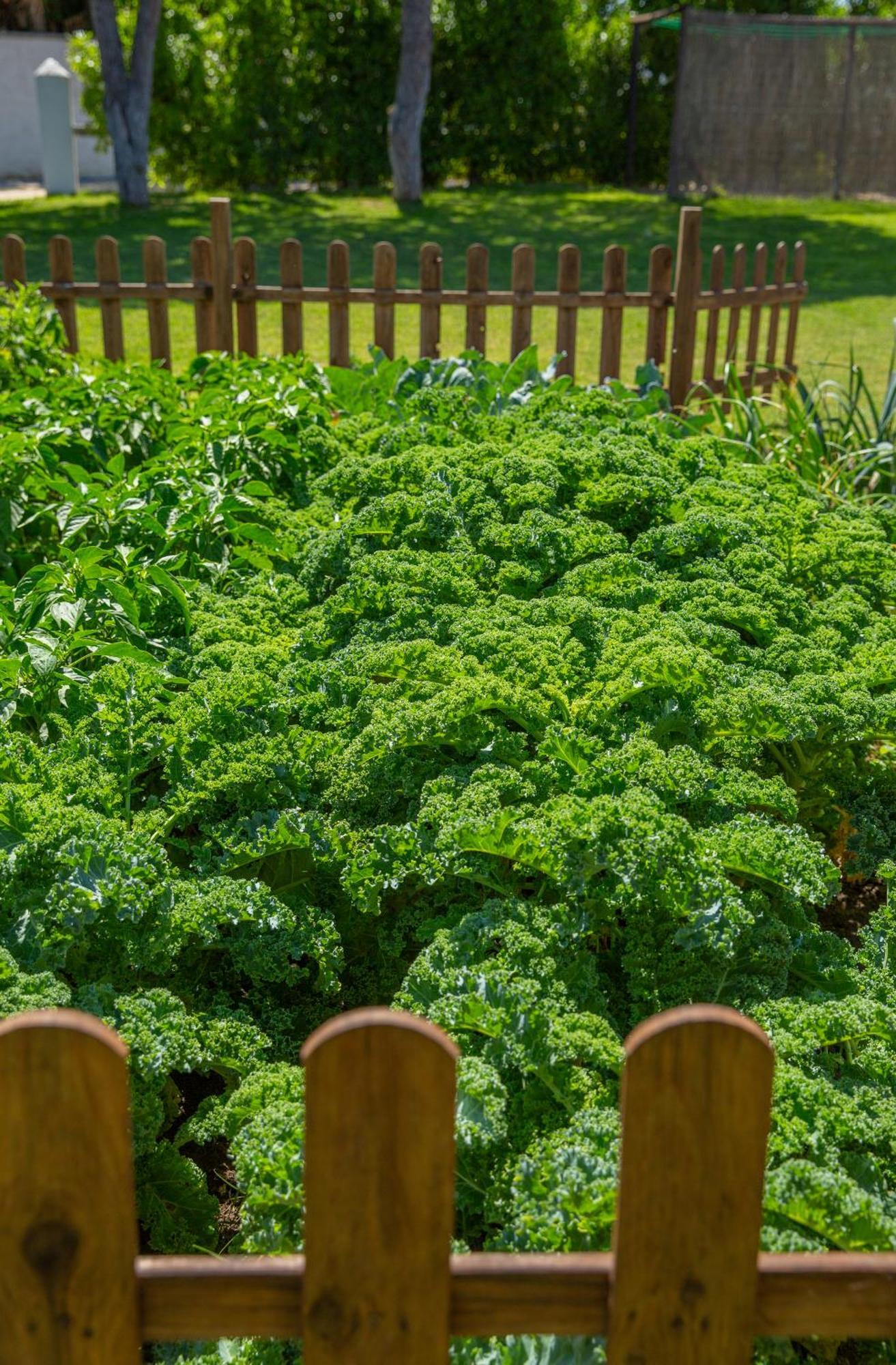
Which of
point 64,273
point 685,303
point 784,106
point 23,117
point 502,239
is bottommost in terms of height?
point 502,239

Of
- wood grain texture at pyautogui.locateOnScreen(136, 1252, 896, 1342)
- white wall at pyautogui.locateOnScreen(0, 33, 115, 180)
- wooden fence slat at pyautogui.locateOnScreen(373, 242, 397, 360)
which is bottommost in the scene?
wood grain texture at pyautogui.locateOnScreen(136, 1252, 896, 1342)

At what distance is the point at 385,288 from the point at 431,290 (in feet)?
0.91

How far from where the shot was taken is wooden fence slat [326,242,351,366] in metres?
7.96

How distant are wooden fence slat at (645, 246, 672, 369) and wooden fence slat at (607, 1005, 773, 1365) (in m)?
7.16

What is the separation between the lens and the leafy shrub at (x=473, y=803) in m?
1.93

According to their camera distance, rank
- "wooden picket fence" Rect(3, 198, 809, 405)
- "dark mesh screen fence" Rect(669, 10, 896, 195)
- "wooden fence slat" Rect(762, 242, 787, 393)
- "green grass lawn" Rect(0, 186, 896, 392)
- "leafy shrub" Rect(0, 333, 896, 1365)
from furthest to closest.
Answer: "dark mesh screen fence" Rect(669, 10, 896, 195)
"green grass lawn" Rect(0, 186, 896, 392)
"wooden fence slat" Rect(762, 242, 787, 393)
"wooden picket fence" Rect(3, 198, 809, 405)
"leafy shrub" Rect(0, 333, 896, 1365)

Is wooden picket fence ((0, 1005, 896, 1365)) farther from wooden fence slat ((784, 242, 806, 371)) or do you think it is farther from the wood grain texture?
wooden fence slat ((784, 242, 806, 371))

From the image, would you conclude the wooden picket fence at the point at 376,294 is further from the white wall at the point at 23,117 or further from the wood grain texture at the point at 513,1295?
the white wall at the point at 23,117

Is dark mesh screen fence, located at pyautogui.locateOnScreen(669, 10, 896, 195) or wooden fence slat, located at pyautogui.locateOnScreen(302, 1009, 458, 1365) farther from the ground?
dark mesh screen fence, located at pyautogui.locateOnScreen(669, 10, 896, 195)

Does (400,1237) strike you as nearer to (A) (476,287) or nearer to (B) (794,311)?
(A) (476,287)

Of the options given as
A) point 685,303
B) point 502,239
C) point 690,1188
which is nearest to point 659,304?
point 685,303

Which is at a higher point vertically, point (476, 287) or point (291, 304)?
point (476, 287)

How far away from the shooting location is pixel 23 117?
1045 inches

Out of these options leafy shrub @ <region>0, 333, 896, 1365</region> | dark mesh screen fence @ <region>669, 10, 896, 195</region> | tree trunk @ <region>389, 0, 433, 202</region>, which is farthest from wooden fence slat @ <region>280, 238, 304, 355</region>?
dark mesh screen fence @ <region>669, 10, 896, 195</region>
